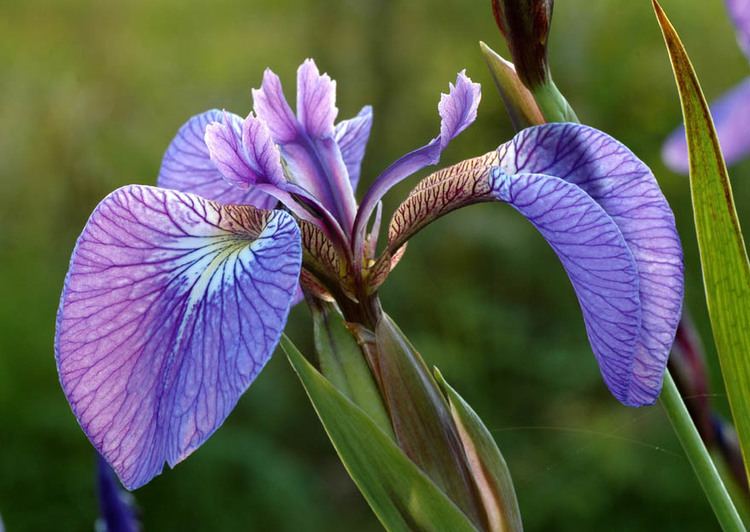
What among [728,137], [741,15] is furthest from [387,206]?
[741,15]

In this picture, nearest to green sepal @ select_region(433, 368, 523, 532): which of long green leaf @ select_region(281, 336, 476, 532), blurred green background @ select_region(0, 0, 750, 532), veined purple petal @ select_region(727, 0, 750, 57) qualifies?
long green leaf @ select_region(281, 336, 476, 532)

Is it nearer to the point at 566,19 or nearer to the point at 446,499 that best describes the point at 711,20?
the point at 566,19

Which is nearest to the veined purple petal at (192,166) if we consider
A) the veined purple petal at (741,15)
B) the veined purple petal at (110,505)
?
the veined purple petal at (110,505)

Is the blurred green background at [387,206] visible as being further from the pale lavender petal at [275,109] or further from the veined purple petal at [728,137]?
the pale lavender petal at [275,109]

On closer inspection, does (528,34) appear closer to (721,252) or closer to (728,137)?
(721,252)

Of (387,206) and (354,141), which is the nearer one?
(354,141)

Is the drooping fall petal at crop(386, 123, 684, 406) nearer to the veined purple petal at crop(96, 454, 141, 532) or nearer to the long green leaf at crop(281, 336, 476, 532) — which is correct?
the long green leaf at crop(281, 336, 476, 532)
